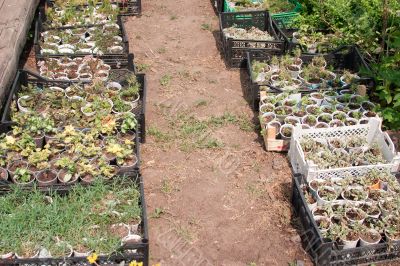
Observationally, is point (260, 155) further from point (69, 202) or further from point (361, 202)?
point (69, 202)

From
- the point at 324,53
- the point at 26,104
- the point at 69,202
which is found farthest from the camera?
the point at 324,53

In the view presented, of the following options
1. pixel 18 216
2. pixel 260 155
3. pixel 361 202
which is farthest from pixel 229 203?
pixel 18 216

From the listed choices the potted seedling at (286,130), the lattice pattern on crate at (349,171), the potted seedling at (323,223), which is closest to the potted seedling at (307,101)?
the potted seedling at (286,130)

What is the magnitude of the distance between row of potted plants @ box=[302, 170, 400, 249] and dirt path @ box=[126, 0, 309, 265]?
0.38 m

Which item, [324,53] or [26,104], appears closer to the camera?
[26,104]

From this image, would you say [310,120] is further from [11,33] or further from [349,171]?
[11,33]

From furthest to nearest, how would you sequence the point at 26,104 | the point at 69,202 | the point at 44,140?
the point at 26,104
the point at 44,140
the point at 69,202

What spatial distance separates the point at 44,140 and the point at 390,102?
14.4 feet

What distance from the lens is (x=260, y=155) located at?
580cm

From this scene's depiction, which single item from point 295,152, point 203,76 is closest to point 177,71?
point 203,76

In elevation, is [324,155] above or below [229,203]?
above

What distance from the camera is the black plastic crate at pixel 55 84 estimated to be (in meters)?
5.73

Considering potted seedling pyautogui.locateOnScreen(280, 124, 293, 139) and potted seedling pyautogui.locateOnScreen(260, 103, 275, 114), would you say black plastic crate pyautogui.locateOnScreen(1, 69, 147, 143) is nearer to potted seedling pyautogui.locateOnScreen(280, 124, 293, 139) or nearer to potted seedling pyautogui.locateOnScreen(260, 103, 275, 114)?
potted seedling pyautogui.locateOnScreen(260, 103, 275, 114)

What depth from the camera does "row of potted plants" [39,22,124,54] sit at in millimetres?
7176
